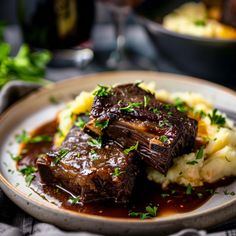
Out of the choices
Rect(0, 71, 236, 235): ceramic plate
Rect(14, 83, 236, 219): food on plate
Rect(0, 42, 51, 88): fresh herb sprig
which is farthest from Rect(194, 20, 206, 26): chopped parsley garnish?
Rect(14, 83, 236, 219): food on plate

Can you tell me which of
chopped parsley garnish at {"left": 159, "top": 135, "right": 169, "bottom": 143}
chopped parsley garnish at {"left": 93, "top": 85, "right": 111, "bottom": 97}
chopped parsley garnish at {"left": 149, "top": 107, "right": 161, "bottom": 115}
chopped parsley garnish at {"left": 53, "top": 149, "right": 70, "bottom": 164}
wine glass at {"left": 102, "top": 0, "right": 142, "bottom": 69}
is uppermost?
chopped parsley garnish at {"left": 93, "top": 85, "right": 111, "bottom": 97}

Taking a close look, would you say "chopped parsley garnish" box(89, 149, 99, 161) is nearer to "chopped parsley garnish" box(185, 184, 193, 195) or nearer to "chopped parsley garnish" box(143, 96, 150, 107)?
"chopped parsley garnish" box(143, 96, 150, 107)

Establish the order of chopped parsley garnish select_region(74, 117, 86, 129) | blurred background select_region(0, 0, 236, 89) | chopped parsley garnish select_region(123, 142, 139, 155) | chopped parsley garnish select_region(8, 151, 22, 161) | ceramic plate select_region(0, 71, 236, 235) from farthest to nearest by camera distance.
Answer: blurred background select_region(0, 0, 236, 89) < chopped parsley garnish select_region(8, 151, 22, 161) < chopped parsley garnish select_region(74, 117, 86, 129) < chopped parsley garnish select_region(123, 142, 139, 155) < ceramic plate select_region(0, 71, 236, 235)

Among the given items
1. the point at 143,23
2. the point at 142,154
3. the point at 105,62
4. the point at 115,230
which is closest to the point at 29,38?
the point at 105,62

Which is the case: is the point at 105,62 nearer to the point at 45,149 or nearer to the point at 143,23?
the point at 143,23

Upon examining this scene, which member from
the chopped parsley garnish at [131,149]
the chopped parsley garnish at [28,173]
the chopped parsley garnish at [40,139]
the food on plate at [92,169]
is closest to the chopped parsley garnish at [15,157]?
the chopped parsley garnish at [28,173]

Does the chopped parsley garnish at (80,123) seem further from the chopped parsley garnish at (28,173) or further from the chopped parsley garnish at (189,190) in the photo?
the chopped parsley garnish at (189,190)

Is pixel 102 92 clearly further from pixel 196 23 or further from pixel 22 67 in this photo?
pixel 196 23

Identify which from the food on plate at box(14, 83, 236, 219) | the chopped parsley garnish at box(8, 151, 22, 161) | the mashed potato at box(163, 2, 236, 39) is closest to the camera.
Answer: the food on plate at box(14, 83, 236, 219)
